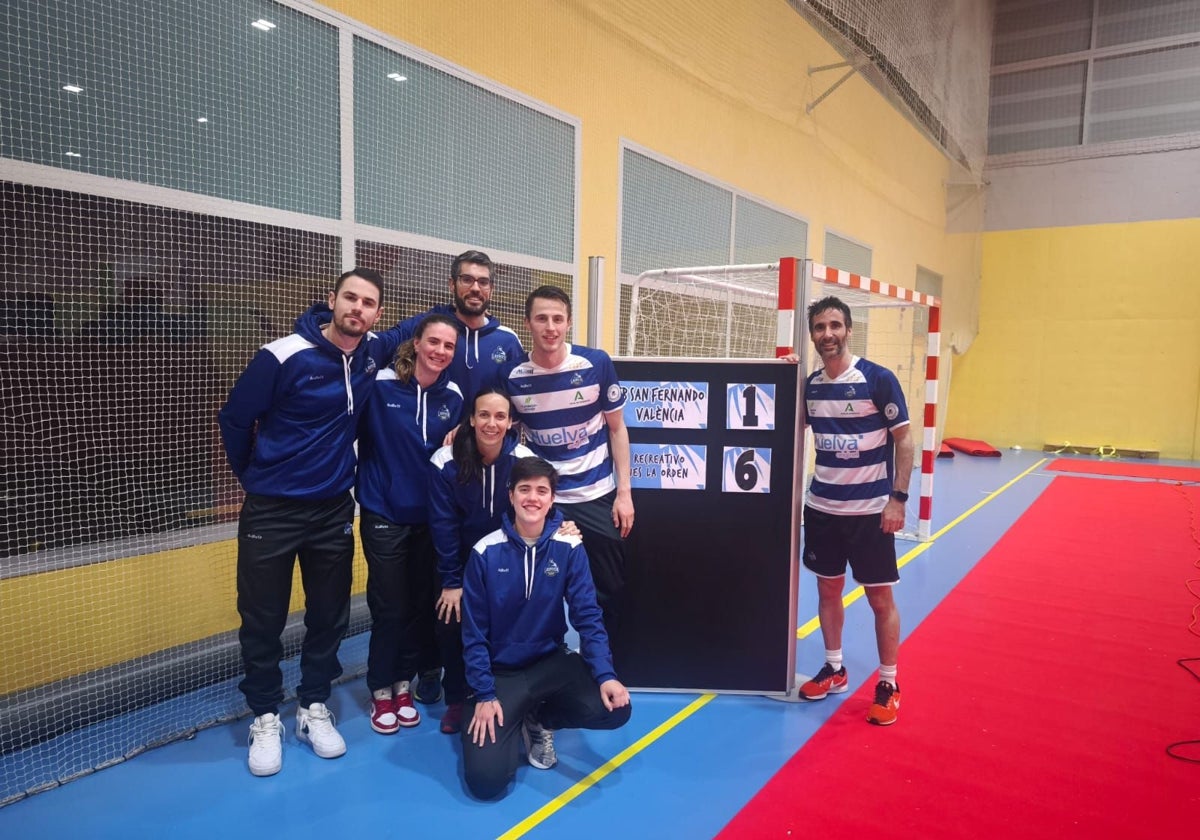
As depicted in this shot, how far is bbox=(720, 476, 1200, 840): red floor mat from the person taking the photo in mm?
2613

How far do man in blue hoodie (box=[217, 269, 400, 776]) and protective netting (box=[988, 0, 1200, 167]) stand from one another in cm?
1569

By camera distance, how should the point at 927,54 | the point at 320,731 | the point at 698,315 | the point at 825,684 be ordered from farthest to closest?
the point at 927,54 < the point at 698,315 < the point at 825,684 < the point at 320,731

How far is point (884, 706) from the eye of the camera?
331cm

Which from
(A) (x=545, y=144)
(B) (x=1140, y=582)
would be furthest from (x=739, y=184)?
(B) (x=1140, y=582)

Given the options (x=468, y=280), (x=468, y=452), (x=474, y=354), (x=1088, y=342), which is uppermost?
(x=1088, y=342)

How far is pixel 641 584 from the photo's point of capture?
140 inches

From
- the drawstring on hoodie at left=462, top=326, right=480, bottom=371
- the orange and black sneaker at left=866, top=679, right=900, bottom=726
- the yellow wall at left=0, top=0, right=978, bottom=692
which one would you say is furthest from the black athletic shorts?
the yellow wall at left=0, top=0, right=978, bottom=692

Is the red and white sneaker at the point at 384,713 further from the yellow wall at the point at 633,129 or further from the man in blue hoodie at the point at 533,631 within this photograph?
the yellow wall at the point at 633,129

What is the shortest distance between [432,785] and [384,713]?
1.76 ft

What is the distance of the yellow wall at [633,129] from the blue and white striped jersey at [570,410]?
72.9 inches

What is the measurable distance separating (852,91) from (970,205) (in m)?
5.84

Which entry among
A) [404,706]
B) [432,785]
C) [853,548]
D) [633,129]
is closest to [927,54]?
[633,129]

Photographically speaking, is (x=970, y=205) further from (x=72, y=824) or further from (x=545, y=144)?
(x=72, y=824)

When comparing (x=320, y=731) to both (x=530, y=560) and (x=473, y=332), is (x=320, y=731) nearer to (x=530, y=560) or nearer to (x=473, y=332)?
(x=530, y=560)
